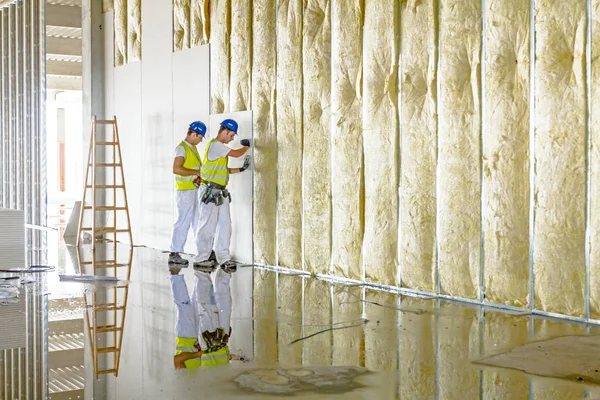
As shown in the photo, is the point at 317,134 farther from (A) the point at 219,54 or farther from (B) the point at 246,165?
(A) the point at 219,54

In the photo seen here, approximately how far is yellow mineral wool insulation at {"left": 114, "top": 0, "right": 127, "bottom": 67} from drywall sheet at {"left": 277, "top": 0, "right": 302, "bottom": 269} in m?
4.46

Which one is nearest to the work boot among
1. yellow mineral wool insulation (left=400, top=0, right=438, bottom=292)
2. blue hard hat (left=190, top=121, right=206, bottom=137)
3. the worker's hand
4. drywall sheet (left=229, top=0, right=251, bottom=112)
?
the worker's hand

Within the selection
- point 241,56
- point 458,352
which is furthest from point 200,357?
point 241,56

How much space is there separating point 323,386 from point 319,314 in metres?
1.96

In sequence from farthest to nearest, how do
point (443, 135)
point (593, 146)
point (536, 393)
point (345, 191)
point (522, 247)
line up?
point (345, 191) < point (443, 135) < point (522, 247) < point (593, 146) < point (536, 393)

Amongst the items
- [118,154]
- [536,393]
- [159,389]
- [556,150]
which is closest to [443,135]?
[556,150]

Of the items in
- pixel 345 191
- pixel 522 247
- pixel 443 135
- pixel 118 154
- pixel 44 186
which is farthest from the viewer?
pixel 44 186

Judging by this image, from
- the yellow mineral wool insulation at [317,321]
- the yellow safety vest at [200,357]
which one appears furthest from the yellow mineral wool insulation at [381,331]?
the yellow safety vest at [200,357]

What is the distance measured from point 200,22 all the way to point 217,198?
2.70 metres

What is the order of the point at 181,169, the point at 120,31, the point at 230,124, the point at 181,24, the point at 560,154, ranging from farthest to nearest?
the point at 120,31
the point at 181,24
the point at 181,169
the point at 230,124
the point at 560,154

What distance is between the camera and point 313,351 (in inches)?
187

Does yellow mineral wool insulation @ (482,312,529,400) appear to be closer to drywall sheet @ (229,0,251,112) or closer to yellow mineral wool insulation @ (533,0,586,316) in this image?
yellow mineral wool insulation @ (533,0,586,316)

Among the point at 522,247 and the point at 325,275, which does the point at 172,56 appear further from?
the point at 522,247

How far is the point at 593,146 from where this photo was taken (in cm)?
530
